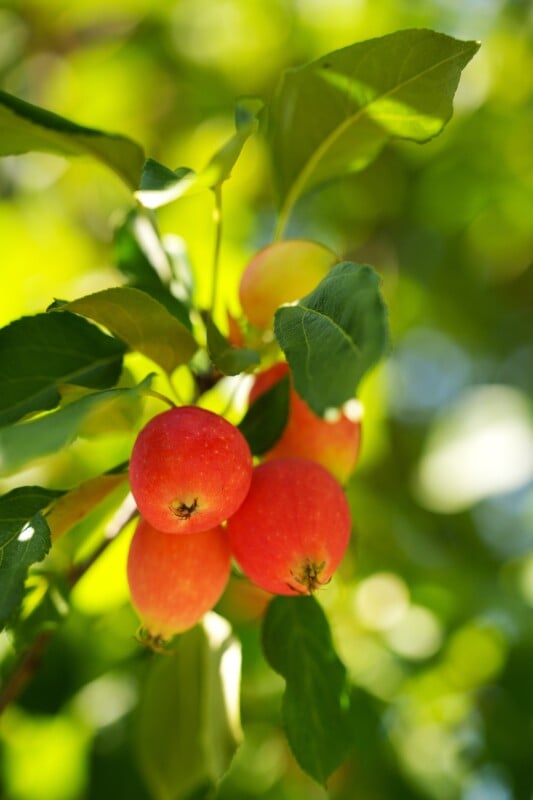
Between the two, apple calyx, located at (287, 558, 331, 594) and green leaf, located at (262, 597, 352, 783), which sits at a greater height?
apple calyx, located at (287, 558, 331, 594)

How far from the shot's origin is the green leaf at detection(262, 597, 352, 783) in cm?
105

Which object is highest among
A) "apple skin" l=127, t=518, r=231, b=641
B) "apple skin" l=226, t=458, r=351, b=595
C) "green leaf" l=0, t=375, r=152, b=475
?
"green leaf" l=0, t=375, r=152, b=475

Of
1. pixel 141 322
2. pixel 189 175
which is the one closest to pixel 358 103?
pixel 189 175

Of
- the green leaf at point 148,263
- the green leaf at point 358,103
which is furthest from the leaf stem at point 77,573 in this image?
the green leaf at point 358,103

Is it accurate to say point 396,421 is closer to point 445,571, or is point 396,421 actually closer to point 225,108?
point 445,571

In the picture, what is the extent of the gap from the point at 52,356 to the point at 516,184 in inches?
80.7

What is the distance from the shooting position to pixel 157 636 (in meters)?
1.04

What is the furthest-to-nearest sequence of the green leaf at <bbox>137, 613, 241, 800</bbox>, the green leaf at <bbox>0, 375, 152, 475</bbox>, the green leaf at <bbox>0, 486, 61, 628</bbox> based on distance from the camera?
the green leaf at <bbox>137, 613, 241, 800</bbox> < the green leaf at <bbox>0, 486, 61, 628</bbox> < the green leaf at <bbox>0, 375, 152, 475</bbox>

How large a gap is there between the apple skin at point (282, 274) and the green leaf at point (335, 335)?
11.1 inches

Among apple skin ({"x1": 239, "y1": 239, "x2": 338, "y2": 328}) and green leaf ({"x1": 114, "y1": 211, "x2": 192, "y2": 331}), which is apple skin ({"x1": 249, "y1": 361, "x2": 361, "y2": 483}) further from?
green leaf ({"x1": 114, "y1": 211, "x2": 192, "y2": 331})

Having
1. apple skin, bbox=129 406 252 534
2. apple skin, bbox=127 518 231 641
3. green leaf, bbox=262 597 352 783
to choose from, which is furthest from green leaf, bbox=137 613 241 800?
apple skin, bbox=129 406 252 534

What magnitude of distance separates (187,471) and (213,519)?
0.22ft

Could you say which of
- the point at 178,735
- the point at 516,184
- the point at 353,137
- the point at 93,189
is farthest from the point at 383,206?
the point at 178,735

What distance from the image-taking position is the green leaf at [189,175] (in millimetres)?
893
